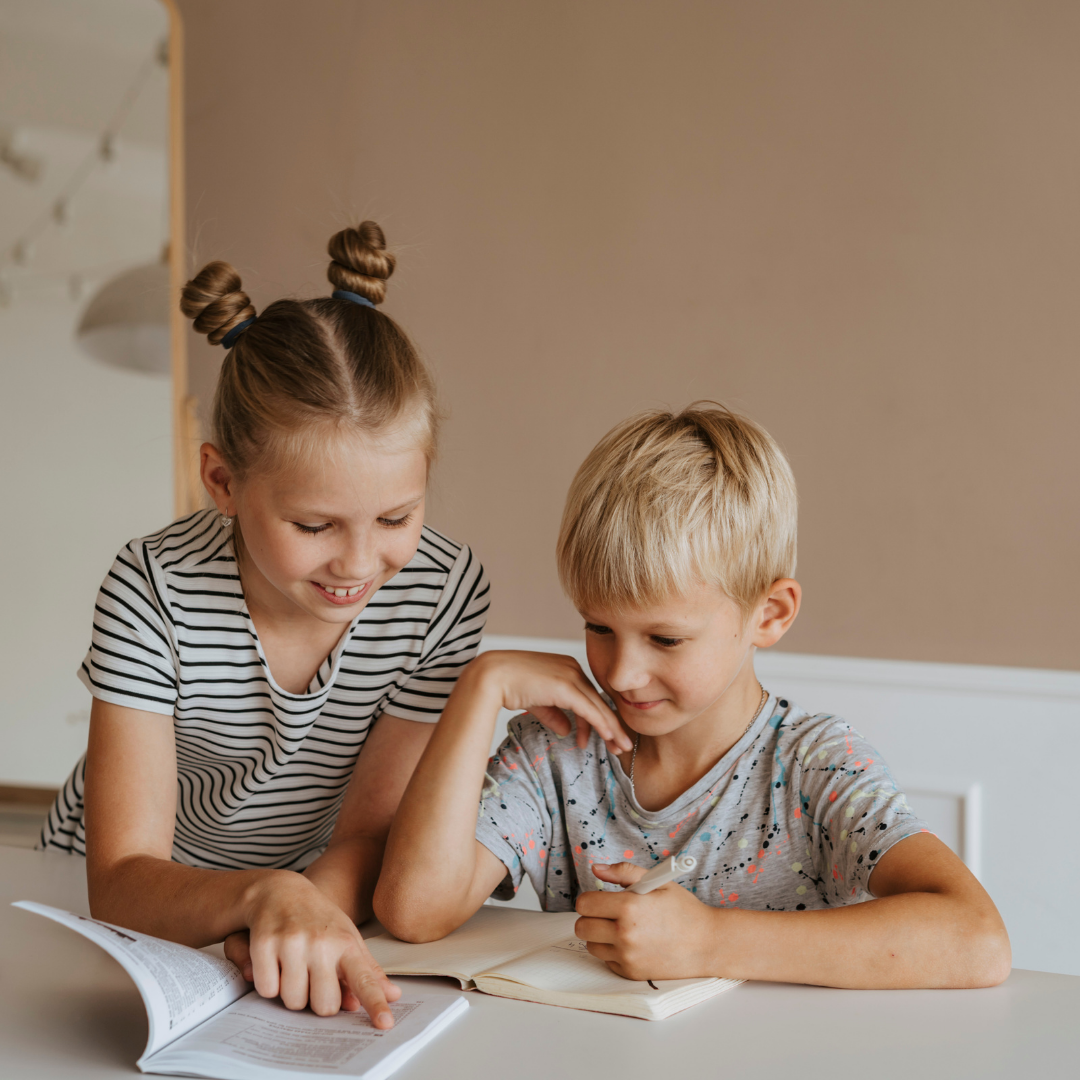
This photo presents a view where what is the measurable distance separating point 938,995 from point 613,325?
4.07 ft

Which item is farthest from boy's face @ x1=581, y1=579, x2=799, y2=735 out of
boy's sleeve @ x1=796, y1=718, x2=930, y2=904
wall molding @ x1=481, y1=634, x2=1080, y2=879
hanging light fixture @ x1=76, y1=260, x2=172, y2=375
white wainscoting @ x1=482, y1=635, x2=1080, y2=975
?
hanging light fixture @ x1=76, y1=260, x2=172, y2=375

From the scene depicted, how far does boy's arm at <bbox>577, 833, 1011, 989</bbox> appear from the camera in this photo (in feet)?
2.29

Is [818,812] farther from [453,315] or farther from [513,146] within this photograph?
[513,146]

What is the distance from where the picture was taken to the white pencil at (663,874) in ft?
2.11

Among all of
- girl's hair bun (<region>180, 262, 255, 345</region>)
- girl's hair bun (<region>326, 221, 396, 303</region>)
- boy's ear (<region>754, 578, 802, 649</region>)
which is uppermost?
girl's hair bun (<region>326, 221, 396, 303</region>)

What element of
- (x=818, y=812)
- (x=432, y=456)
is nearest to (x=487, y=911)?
(x=818, y=812)

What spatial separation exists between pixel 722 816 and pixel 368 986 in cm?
38

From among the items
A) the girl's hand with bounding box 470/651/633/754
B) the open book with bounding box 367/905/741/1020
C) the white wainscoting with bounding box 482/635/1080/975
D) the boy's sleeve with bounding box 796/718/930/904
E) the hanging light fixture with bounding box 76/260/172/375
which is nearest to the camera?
the open book with bounding box 367/905/741/1020

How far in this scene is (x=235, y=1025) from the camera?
0.63 meters

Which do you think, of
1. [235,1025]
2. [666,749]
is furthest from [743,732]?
[235,1025]

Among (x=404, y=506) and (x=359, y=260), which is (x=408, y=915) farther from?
(x=359, y=260)

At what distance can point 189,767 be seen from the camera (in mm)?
1044

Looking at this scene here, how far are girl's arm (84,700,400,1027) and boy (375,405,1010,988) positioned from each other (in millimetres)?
117

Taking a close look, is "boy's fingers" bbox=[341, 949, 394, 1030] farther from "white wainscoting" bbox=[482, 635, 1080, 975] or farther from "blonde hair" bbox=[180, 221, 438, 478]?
"white wainscoting" bbox=[482, 635, 1080, 975]
